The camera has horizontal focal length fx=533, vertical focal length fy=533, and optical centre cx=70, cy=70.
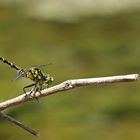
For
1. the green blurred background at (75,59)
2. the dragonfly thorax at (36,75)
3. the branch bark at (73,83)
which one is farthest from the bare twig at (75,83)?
the green blurred background at (75,59)

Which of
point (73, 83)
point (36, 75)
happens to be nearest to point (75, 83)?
point (73, 83)

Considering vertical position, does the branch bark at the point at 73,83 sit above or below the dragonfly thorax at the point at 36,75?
below

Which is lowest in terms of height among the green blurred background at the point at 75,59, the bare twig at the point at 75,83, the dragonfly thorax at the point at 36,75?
the bare twig at the point at 75,83

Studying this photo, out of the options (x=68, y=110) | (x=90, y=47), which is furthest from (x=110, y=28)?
(x=68, y=110)

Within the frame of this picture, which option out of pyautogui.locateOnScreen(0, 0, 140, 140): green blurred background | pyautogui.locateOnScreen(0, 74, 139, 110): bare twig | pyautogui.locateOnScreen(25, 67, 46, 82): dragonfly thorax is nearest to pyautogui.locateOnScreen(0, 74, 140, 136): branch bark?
pyautogui.locateOnScreen(0, 74, 139, 110): bare twig

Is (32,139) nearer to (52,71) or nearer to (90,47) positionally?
(52,71)

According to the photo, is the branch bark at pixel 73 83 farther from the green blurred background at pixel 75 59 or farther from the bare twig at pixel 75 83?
the green blurred background at pixel 75 59

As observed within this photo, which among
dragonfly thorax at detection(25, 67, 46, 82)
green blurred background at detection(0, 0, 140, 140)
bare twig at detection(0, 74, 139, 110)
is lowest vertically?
bare twig at detection(0, 74, 139, 110)

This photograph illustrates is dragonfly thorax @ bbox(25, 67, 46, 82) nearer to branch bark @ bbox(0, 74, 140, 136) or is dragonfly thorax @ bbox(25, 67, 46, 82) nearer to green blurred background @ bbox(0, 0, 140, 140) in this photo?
branch bark @ bbox(0, 74, 140, 136)

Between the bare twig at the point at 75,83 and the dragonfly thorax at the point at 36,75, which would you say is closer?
the bare twig at the point at 75,83
